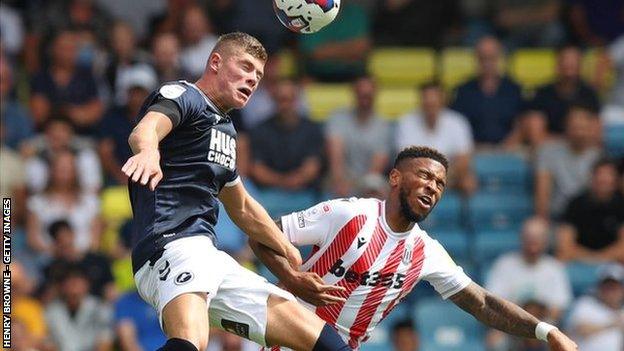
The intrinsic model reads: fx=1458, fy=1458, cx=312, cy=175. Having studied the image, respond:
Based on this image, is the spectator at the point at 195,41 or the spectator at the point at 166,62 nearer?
the spectator at the point at 166,62

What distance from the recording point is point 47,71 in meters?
15.0

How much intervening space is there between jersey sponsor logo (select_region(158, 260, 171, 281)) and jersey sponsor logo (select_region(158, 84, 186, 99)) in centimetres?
90

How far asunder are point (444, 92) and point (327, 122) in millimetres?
1863

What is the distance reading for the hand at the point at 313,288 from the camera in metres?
8.22

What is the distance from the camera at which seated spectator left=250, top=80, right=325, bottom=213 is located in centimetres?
1441

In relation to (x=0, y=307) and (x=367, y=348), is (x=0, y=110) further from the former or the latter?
(x=367, y=348)

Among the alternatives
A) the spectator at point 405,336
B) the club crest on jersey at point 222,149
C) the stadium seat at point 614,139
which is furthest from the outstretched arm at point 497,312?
the stadium seat at point 614,139

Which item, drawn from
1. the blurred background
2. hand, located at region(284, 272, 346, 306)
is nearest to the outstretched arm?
hand, located at region(284, 272, 346, 306)

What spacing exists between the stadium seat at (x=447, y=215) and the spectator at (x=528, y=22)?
2.90m

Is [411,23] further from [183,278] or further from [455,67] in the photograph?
[183,278]

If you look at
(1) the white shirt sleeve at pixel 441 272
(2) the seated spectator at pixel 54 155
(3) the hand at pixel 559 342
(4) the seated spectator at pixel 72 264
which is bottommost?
(4) the seated spectator at pixel 72 264

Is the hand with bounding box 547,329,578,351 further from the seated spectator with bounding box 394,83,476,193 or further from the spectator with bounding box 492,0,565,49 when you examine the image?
the spectator with bounding box 492,0,565,49

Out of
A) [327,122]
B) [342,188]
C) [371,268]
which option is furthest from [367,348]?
[371,268]

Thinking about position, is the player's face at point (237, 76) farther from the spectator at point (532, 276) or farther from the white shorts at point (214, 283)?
the spectator at point (532, 276)
